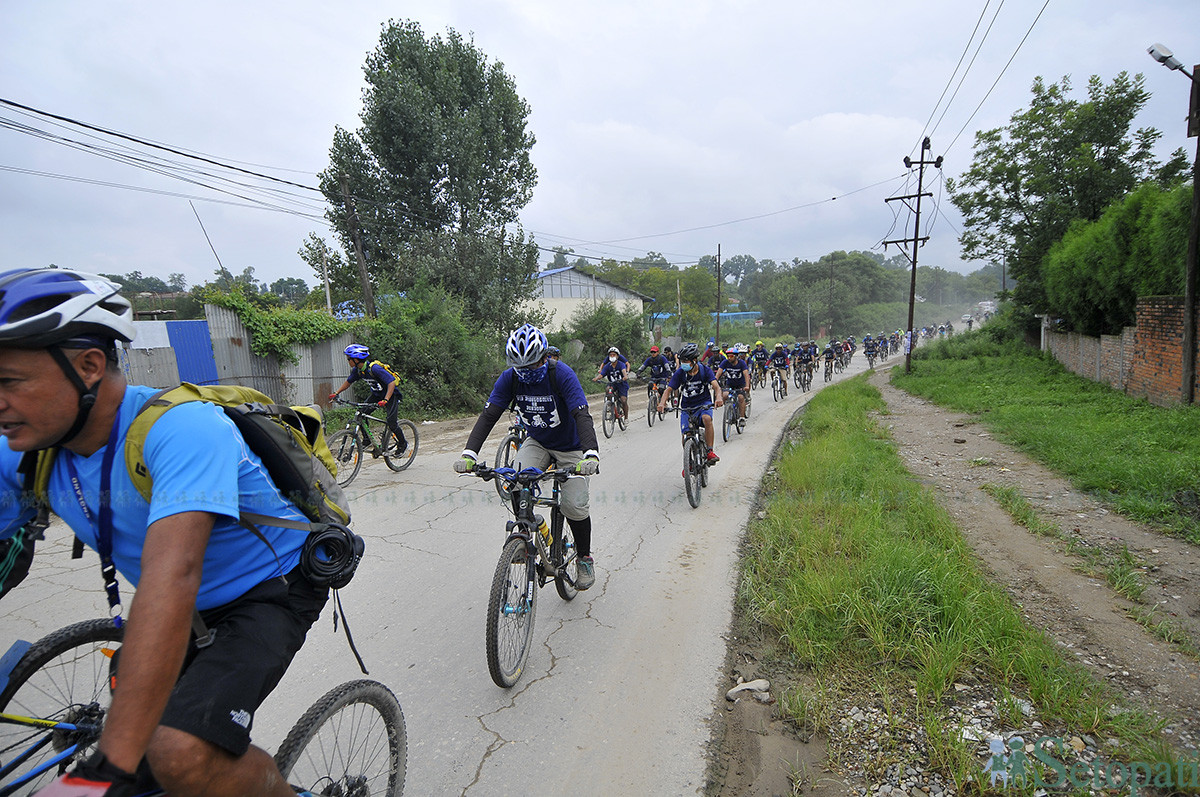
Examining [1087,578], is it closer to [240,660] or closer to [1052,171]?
[240,660]

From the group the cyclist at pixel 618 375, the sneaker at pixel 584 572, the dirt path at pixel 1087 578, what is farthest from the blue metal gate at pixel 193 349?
the dirt path at pixel 1087 578

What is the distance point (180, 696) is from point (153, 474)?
0.56m

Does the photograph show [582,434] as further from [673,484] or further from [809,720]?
[673,484]

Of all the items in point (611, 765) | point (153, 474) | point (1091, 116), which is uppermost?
point (1091, 116)

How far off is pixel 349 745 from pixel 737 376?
10178mm

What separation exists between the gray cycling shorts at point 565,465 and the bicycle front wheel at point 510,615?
0.56 m

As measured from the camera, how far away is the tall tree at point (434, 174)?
21.2 m

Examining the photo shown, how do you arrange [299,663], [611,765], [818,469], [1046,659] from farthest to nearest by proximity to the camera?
[818,469], [299,663], [1046,659], [611,765]

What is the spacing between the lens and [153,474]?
4.58ft

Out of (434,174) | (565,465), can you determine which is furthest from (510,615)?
(434,174)

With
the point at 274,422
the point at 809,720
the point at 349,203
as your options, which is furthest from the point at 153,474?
the point at 349,203

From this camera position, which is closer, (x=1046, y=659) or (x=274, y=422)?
(x=274, y=422)

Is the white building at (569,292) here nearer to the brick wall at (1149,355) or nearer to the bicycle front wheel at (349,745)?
the brick wall at (1149,355)

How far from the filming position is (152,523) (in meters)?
1.36
